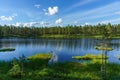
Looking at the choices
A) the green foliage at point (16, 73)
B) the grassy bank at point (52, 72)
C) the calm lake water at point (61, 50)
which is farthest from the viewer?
the calm lake water at point (61, 50)

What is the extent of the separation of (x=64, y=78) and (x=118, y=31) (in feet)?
572

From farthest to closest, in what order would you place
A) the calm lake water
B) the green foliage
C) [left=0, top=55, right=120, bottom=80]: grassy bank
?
the calm lake water < the green foliage < [left=0, top=55, right=120, bottom=80]: grassy bank

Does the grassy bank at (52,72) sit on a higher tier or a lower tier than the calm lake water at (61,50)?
higher

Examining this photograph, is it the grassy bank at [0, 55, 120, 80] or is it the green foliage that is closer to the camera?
the grassy bank at [0, 55, 120, 80]

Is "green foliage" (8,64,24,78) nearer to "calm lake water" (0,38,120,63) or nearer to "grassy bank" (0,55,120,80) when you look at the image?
"grassy bank" (0,55,120,80)

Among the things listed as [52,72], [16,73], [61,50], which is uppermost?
[16,73]

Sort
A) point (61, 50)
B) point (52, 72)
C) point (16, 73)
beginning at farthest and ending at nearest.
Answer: point (61, 50), point (52, 72), point (16, 73)

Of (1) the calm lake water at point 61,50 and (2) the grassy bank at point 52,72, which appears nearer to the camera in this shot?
(2) the grassy bank at point 52,72

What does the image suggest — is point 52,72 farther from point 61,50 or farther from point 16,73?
point 61,50

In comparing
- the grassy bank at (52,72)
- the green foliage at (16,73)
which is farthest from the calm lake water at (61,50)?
the green foliage at (16,73)

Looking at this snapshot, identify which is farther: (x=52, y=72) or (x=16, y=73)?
(x=52, y=72)

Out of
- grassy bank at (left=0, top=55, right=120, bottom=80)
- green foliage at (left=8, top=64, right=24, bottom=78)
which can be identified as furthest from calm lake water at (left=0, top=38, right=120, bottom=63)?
green foliage at (left=8, top=64, right=24, bottom=78)

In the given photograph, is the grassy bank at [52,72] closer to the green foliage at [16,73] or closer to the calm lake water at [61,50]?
the green foliage at [16,73]

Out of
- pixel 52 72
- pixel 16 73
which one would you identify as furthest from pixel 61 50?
pixel 16 73
